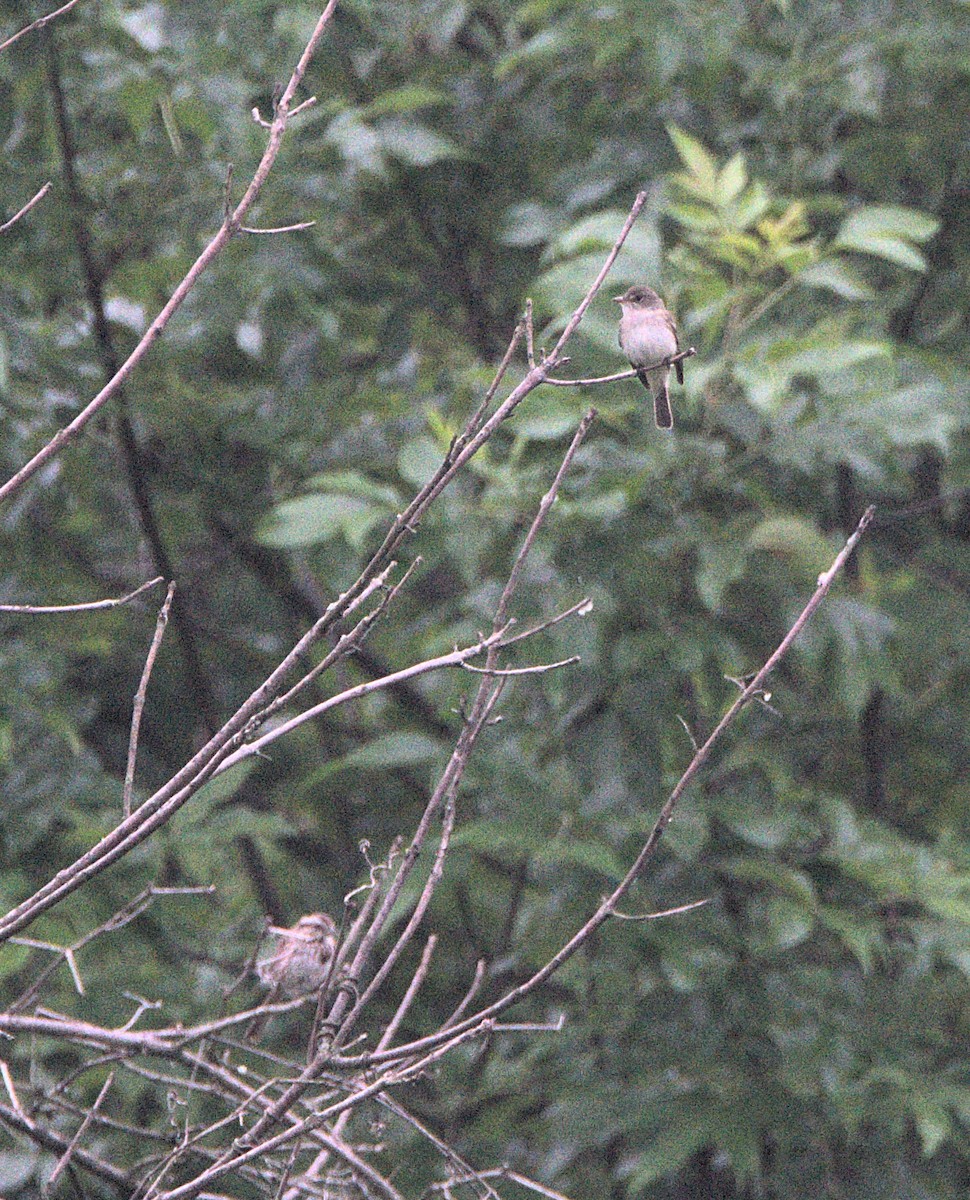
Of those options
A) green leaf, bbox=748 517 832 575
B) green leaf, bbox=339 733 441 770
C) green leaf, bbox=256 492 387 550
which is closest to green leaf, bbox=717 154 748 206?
green leaf, bbox=748 517 832 575

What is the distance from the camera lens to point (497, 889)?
5.03 meters

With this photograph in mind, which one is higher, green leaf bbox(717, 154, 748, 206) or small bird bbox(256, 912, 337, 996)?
green leaf bbox(717, 154, 748, 206)

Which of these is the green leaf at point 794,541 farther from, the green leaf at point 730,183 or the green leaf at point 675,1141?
the green leaf at point 675,1141

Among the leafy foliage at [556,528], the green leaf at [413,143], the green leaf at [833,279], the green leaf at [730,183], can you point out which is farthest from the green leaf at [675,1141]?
the green leaf at [413,143]

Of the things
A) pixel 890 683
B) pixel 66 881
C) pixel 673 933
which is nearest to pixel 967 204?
pixel 890 683

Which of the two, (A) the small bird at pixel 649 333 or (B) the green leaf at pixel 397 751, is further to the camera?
(B) the green leaf at pixel 397 751

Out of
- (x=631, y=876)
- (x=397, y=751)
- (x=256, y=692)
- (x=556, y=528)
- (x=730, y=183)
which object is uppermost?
(x=256, y=692)

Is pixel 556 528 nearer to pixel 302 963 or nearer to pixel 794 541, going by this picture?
pixel 794 541

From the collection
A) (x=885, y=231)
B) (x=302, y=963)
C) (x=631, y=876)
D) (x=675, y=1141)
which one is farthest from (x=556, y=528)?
(x=631, y=876)

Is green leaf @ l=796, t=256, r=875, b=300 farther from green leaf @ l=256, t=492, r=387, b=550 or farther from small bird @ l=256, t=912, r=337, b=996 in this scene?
small bird @ l=256, t=912, r=337, b=996

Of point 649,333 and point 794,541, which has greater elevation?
point 649,333

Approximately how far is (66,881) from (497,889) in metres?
2.95

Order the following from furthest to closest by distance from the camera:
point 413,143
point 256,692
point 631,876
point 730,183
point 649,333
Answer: point 413,143 < point 730,183 < point 649,333 < point 631,876 < point 256,692

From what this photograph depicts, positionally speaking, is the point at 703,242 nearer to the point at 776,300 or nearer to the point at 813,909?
the point at 776,300
